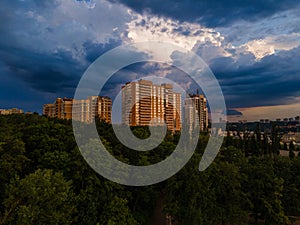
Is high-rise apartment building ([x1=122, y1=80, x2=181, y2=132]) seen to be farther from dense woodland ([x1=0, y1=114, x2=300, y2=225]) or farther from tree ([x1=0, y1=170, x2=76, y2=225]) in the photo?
tree ([x1=0, y1=170, x2=76, y2=225])

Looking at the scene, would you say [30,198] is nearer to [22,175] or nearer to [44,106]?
[22,175]

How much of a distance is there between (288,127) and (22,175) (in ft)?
246

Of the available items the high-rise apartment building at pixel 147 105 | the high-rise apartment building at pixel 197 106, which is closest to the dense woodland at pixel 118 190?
the high-rise apartment building at pixel 147 105

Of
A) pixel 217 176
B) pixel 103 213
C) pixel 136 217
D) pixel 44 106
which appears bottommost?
pixel 136 217

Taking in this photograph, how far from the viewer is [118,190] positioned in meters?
15.6

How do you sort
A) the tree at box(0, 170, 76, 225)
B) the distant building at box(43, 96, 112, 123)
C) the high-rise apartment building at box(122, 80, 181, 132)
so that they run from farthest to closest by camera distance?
1. the high-rise apartment building at box(122, 80, 181, 132)
2. the distant building at box(43, 96, 112, 123)
3. the tree at box(0, 170, 76, 225)

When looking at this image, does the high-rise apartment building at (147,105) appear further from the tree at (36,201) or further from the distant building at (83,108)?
the tree at (36,201)

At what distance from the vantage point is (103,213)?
13.2 metres

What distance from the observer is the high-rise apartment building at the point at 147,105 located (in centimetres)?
5453

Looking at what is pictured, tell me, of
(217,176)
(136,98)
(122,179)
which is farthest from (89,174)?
(136,98)

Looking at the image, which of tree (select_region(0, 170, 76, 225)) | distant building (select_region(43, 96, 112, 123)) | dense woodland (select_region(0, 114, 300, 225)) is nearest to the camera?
tree (select_region(0, 170, 76, 225))

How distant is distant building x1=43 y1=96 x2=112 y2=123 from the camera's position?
1930 inches

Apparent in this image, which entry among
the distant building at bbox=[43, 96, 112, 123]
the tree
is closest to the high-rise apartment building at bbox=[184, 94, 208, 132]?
the distant building at bbox=[43, 96, 112, 123]

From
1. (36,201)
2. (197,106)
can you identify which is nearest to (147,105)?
(197,106)
